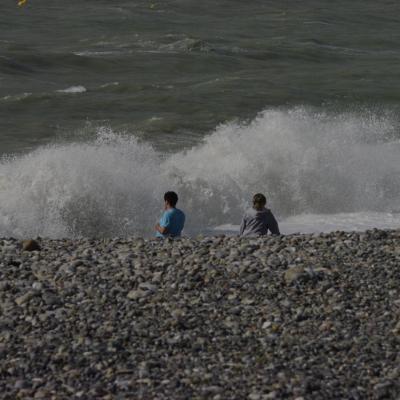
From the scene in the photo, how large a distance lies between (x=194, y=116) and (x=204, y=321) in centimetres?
1631

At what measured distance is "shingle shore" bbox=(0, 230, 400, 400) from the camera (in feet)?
21.5

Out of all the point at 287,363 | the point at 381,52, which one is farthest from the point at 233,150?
the point at 381,52

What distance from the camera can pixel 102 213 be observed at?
14711mm

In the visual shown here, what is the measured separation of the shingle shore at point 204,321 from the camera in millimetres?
6566

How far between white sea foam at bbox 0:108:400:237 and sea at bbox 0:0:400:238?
0.03 meters

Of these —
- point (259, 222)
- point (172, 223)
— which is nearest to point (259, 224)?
point (259, 222)

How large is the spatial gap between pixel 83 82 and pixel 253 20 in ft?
52.7

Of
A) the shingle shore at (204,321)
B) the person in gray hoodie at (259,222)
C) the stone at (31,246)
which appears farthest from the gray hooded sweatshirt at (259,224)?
the stone at (31,246)

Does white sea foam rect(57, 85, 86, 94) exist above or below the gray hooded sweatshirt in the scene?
below

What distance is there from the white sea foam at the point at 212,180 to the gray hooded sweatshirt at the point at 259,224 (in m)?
3.60

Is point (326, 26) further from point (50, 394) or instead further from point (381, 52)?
point (50, 394)

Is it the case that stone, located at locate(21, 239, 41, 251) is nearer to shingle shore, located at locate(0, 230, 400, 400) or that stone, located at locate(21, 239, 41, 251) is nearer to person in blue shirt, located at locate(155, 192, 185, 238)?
shingle shore, located at locate(0, 230, 400, 400)

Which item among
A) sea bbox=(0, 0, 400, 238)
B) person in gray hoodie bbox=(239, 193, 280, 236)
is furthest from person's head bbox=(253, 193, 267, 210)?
sea bbox=(0, 0, 400, 238)

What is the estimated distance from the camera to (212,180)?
16.3 metres
